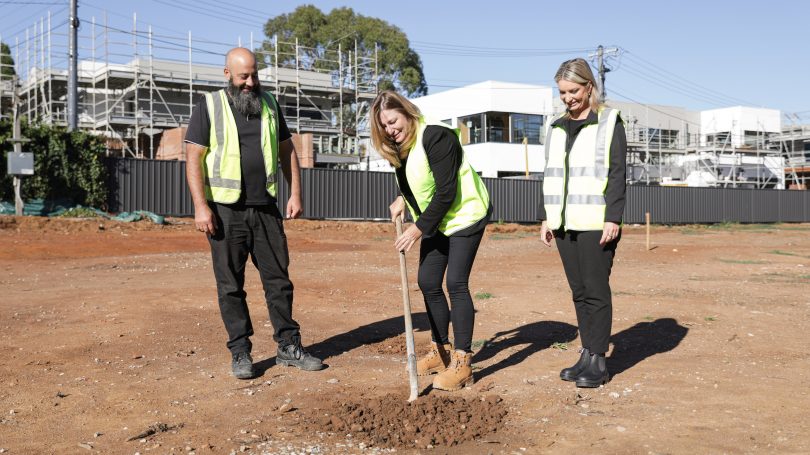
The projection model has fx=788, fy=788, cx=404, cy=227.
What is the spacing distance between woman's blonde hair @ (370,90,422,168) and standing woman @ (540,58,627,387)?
91cm

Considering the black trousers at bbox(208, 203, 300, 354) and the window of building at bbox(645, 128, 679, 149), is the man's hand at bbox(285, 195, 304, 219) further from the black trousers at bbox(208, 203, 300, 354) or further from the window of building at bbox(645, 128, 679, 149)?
the window of building at bbox(645, 128, 679, 149)

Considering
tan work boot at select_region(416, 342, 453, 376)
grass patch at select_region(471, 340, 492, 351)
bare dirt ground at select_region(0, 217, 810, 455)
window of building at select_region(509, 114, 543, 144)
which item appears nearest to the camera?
bare dirt ground at select_region(0, 217, 810, 455)

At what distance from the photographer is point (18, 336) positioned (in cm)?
596

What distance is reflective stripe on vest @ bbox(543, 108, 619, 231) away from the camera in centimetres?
464

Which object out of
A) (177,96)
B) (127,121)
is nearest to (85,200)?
(127,121)

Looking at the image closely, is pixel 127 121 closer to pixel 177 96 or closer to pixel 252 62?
→ pixel 177 96

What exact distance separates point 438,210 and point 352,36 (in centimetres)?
5379

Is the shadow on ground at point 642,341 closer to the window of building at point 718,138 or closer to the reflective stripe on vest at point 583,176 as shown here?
the reflective stripe on vest at point 583,176

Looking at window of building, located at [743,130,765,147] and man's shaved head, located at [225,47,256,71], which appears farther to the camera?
window of building, located at [743,130,765,147]

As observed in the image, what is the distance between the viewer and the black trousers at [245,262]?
16.3 ft

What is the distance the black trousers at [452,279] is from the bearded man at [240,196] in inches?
34.5

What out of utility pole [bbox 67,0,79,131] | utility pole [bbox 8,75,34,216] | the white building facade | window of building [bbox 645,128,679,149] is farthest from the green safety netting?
window of building [bbox 645,128,679,149]

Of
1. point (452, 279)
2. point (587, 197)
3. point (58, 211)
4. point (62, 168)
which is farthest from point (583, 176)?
point (62, 168)

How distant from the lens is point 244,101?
4871 mm
